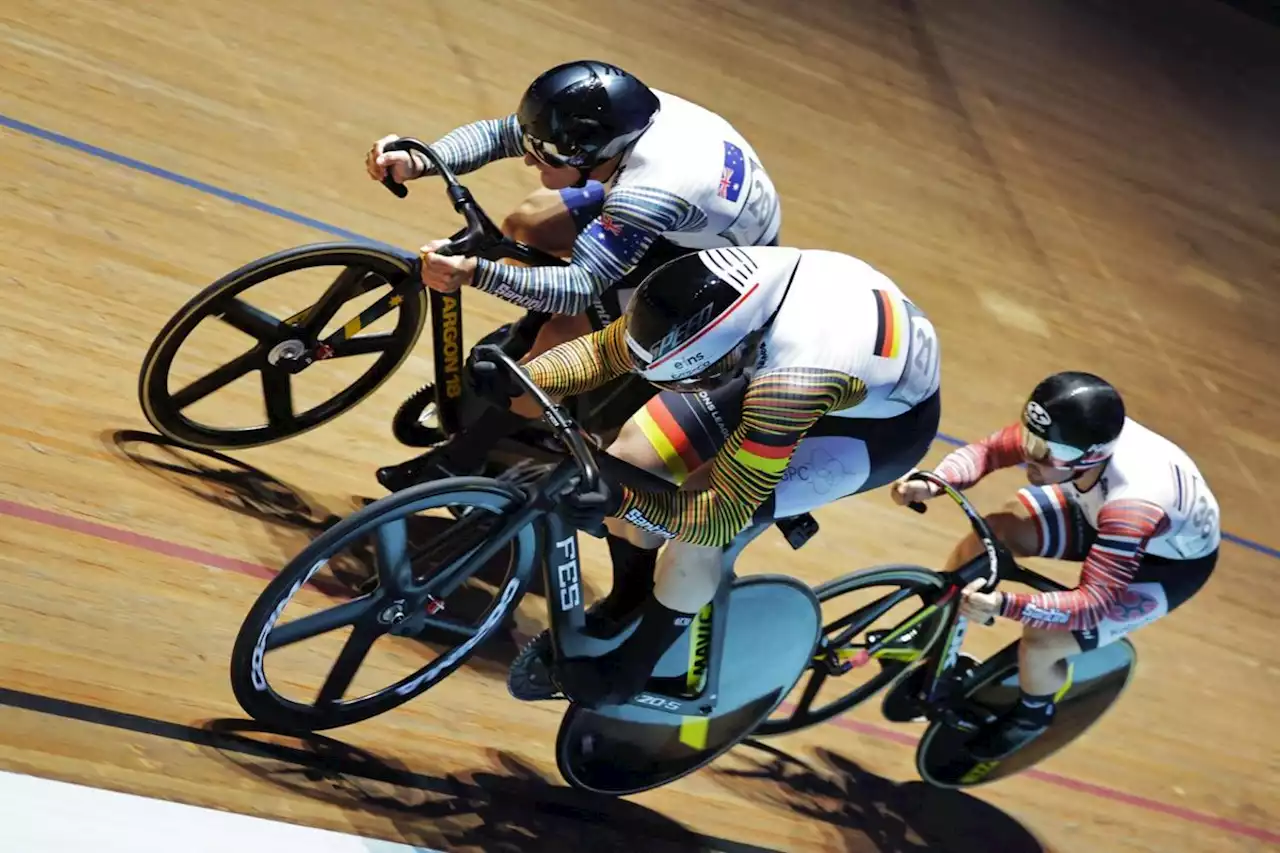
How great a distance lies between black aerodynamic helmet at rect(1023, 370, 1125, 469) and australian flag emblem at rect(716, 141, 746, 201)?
0.88 metres

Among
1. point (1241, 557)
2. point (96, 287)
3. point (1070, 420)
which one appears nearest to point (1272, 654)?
point (1241, 557)

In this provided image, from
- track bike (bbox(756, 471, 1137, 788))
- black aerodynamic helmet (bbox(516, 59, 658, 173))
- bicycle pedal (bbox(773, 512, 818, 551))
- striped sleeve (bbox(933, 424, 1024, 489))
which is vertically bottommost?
track bike (bbox(756, 471, 1137, 788))

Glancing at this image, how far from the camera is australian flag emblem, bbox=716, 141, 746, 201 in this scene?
→ 301 centimetres

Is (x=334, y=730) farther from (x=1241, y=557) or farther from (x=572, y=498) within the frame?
(x=1241, y=557)

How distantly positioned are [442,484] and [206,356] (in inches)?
56.3

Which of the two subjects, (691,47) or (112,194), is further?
(691,47)

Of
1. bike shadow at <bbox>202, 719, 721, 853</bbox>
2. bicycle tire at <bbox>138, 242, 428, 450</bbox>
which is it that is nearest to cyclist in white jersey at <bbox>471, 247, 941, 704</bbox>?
bike shadow at <bbox>202, 719, 721, 853</bbox>

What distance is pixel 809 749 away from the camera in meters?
3.78

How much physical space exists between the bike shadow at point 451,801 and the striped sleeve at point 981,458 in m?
1.17

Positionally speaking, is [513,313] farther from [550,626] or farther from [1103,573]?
[1103,573]

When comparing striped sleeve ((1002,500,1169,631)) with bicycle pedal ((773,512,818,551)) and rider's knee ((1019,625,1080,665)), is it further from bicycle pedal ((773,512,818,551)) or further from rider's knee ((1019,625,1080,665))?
bicycle pedal ((773,512,818,551))

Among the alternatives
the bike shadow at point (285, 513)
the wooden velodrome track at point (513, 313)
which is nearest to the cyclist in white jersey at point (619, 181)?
the bike shadow at point (285, 513)

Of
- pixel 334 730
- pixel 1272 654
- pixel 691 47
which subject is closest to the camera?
pixel 334 730

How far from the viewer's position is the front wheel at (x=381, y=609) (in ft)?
8.39
